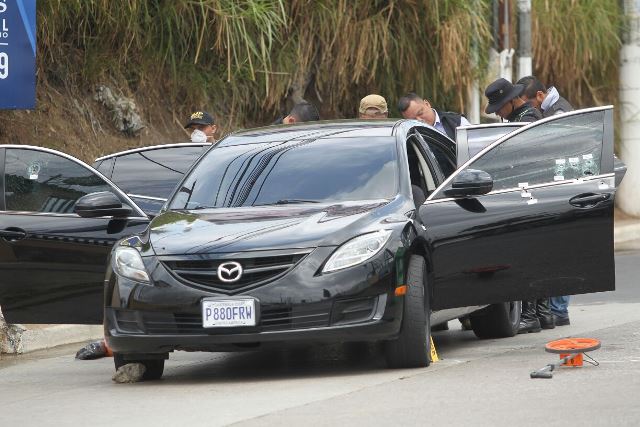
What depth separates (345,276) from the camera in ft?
29.1

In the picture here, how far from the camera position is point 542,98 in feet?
44.7

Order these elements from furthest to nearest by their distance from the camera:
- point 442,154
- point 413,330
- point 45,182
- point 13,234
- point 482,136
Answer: point 442,154 < point 482,136 < point 45,182 < point 13,234 < point 413,330

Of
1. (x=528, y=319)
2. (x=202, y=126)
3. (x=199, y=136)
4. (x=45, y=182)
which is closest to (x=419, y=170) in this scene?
(x=528, y=319)

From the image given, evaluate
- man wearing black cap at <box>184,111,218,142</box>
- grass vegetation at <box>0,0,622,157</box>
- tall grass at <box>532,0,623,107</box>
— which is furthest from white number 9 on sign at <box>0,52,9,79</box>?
tall grass at <box>532,0,623,107</box>

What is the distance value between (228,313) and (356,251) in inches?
30.8

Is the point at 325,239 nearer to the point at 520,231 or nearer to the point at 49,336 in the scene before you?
the point at 520,231

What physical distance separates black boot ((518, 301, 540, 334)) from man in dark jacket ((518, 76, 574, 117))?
6.03ft

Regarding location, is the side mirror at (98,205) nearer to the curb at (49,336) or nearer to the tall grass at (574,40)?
the curb at (49,336)

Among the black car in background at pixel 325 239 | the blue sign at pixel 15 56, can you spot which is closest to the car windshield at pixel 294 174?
the black car in background at pixel 325 239

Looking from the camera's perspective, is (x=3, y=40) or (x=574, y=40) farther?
(x=574, y=40)

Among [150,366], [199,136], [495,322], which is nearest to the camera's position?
[150,366]

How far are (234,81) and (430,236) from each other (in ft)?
30.9

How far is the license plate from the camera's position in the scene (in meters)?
8.81

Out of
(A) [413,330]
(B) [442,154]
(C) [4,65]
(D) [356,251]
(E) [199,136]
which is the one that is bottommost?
(A) [413,330]
